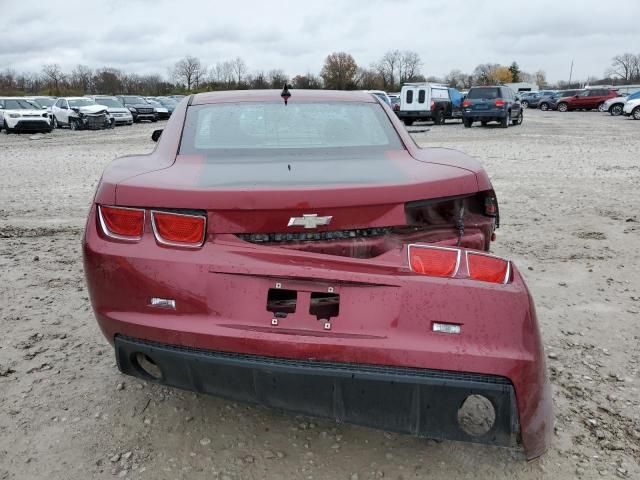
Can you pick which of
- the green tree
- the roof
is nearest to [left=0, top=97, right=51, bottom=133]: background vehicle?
Result: the roof

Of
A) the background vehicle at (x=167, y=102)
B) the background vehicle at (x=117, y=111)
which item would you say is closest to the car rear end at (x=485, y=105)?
the background vehicle at (x=117, y=111)

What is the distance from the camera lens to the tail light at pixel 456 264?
6.50ft

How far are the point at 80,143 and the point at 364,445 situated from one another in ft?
58.0

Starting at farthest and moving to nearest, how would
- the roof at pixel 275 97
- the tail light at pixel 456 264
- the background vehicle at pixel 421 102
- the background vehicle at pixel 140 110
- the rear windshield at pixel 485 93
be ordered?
the background vehicle at pixel 140 110 < the background vehicle at pixel 421 102 < the rear windshield at pixel 485 93 < the roof at pixel 275 97 < the tail light at pixel 456 264

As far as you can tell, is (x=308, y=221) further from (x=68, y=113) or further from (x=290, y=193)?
(x=68, y=113)

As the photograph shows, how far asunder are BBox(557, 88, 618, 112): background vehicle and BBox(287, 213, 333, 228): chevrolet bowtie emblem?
4140 cm

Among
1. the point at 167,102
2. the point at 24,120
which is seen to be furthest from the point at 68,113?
the point at 167,102

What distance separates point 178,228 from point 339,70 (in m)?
92.1

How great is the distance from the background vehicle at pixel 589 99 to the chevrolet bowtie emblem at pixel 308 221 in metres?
41.4

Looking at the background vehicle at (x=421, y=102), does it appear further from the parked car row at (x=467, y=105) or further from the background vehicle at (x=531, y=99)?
the background vehicle at (x=531, y=99)

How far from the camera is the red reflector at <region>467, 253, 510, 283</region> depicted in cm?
199

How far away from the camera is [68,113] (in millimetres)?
25266

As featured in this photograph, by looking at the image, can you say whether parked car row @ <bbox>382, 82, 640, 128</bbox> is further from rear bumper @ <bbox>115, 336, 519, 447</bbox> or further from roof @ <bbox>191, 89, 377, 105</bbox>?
rear bumper @ <bbox>115, 336, 519, 447</bbox>

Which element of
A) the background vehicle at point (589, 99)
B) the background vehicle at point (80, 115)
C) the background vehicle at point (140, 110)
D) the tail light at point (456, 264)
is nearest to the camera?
the tail light at point (456, 264)
